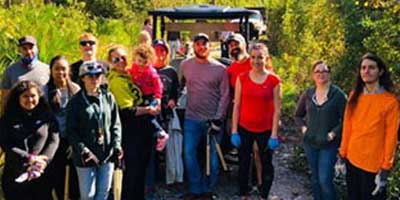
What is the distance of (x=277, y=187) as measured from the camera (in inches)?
319

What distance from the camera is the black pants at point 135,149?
21.6ft

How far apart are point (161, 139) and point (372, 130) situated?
224cm

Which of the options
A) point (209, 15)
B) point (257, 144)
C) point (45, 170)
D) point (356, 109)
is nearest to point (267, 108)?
point (257, 144)

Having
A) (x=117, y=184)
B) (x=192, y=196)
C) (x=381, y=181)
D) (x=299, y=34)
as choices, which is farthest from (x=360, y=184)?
(x=299, y=34)

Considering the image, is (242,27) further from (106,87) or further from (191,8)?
(106,87)

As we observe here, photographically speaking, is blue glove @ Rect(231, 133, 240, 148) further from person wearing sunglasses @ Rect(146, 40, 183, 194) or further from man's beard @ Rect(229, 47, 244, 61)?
man's beard @ Rect(229, 47, 244, 61)

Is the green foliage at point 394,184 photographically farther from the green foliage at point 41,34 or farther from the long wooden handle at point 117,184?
the green foliage at point 41,34

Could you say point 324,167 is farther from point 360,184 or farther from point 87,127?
point 87,127

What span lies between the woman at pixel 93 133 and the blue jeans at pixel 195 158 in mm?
1419

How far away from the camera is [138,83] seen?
6.59 metres

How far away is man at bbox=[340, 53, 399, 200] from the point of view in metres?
5.60

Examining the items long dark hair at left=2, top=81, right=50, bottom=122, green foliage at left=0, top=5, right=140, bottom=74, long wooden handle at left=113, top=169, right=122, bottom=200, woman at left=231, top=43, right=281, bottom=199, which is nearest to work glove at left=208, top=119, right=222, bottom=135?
woman at left=231, top=43, right=281, bottom=199

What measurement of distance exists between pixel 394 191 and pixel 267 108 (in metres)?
1.55

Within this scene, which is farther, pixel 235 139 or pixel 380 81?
pixel 235 139
